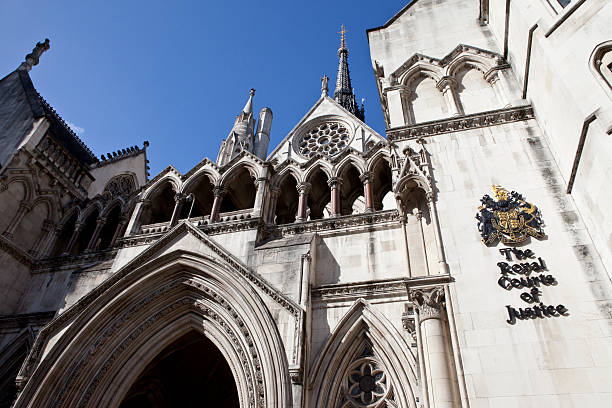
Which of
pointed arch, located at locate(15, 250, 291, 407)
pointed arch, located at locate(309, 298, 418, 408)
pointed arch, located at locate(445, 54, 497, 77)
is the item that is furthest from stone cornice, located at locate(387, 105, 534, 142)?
pointed arch, located at locate(15, 250, 291, 407)

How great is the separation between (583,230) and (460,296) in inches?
101

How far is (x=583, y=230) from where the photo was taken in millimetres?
7617

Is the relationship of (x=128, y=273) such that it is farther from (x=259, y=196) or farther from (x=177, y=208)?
(x=259, y=196)

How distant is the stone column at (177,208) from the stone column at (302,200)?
3.81 m

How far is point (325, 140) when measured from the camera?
16016mm

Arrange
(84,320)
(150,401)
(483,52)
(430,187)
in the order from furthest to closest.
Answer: (150,401), (483,52), (84,320), (430,187)

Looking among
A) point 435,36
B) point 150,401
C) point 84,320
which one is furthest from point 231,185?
point 435,36

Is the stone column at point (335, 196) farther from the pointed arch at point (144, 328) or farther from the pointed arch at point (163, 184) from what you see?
the pointed arch at point (163, 184)

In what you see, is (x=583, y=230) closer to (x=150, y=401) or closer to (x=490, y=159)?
(x=490, y=159)

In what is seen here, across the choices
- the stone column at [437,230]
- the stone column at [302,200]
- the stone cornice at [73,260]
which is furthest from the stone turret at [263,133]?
the stone column at [437,230]

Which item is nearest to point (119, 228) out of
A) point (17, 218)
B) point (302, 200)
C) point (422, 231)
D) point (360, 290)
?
point (17, 218)

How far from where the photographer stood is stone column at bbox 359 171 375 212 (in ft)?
36.9

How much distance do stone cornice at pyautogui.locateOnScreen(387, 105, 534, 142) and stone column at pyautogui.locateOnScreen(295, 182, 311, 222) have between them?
3.07 metres

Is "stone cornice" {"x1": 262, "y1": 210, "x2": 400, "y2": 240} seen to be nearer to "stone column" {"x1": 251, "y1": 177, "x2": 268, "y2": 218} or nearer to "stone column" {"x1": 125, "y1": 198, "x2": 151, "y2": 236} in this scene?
"stone column" {"x1": 251, "y1": 177, "x2": 268, "y2": 218}
